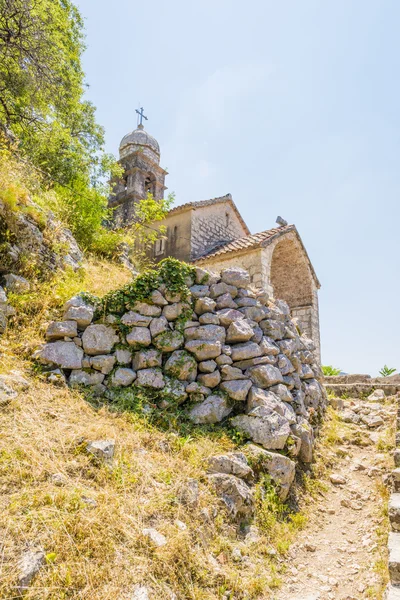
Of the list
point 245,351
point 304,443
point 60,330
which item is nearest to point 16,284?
point 60,330

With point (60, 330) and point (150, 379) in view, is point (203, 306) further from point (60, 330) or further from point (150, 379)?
point (60, 330)

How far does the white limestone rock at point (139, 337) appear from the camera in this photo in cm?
446

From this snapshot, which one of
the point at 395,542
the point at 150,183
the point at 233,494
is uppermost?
the point at 150,183

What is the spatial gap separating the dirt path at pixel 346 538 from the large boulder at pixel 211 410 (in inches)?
55.7

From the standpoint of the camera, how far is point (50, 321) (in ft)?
14.7

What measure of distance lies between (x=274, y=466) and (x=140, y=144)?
1718 centimetres

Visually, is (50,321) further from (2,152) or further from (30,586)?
(2,152)

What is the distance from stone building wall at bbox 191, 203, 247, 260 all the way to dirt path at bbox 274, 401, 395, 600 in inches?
306

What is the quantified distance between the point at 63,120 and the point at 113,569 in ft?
36.4

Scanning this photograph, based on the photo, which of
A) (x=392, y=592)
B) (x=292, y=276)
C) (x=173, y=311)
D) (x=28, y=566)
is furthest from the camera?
(x=292, y=276)

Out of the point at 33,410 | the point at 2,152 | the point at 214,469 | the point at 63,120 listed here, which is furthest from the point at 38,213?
the point at 63,120

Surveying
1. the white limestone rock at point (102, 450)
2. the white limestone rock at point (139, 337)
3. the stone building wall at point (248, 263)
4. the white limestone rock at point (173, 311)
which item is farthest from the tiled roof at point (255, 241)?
the white limestone rock at point (102, 450)

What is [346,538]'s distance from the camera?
3.58 meters

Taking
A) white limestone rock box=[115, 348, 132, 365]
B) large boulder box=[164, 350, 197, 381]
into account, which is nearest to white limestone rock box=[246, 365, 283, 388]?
large boulder box=[164, 350, 197, 381]
